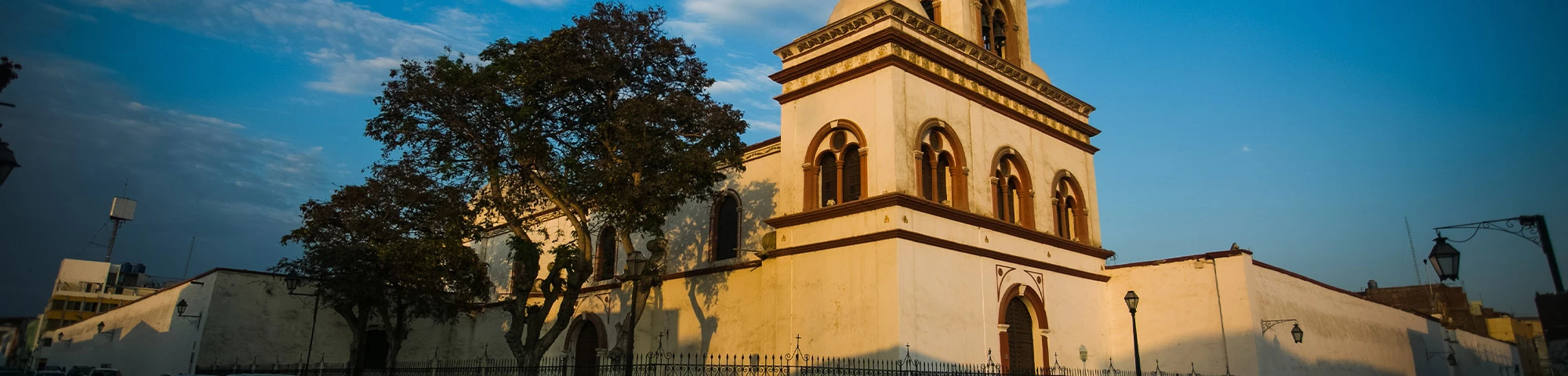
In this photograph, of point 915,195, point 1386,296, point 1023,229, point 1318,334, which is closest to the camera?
point 915,195

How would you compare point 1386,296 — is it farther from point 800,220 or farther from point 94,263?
point 94,263

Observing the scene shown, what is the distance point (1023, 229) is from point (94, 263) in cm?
6723

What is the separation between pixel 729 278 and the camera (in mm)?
20375

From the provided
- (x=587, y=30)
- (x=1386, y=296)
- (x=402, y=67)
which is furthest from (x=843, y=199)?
(x=1386, y=296)

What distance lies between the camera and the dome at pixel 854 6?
60.3ft

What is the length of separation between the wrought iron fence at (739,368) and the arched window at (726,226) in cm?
251

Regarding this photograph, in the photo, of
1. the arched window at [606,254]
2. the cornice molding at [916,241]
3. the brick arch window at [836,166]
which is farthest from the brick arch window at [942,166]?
the arched window at [606,254]

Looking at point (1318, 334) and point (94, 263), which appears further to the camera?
point (94, 263)

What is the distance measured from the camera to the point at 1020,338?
18.9 metres

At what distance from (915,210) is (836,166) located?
6.97 feet

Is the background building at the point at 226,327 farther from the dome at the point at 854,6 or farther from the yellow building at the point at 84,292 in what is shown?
the yellow building at the point at 84,292

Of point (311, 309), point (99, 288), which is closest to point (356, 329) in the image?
point (311, 309)

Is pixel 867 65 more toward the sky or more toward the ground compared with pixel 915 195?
more toward the sky

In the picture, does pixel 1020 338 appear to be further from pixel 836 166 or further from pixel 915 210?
pixel 836 166
